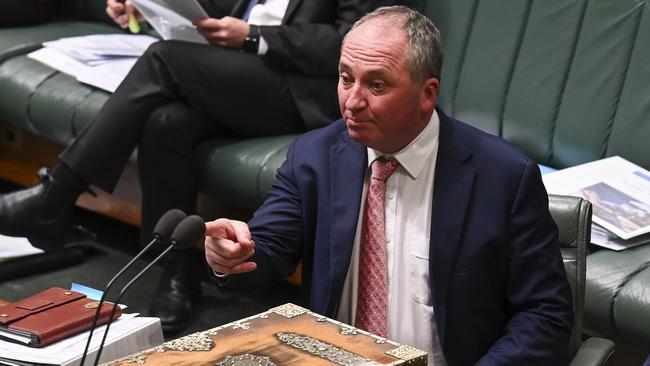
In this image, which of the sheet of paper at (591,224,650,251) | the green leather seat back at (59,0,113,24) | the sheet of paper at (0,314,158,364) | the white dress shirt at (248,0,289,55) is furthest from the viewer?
the green leather seat back at (59,0,113,24)

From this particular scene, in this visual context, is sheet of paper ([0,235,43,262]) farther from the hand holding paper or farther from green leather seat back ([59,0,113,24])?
green leather seat back ([59,0,113,24])

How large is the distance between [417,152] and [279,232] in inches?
11.1

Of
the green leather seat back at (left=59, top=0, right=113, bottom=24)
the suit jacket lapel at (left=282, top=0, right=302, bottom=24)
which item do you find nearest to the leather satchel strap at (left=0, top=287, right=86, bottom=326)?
the suit jacket lapel at (left=282, top=0, right=302, bottom=24)

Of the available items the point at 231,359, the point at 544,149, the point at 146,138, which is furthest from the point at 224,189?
the point at 231,359

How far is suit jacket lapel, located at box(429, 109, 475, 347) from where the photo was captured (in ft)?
6.62

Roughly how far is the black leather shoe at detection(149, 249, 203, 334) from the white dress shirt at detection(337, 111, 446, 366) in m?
1.23

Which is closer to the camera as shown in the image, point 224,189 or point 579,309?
point 579,309

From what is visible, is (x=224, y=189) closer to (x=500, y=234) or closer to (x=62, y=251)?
(x=62, y=251)

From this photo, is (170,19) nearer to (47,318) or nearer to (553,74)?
(553,74)

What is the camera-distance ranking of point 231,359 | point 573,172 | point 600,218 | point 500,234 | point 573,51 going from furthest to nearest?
point 573,51
point 573,172
point 600,218
point 500,234
point 231,359

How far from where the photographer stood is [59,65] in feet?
12.6

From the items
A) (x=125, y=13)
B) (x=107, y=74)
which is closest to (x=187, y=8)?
(x=125, y=13)

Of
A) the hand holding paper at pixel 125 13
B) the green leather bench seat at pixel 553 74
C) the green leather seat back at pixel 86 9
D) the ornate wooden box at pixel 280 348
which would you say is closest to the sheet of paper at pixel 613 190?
the green leather bench seat at pixel 553 74

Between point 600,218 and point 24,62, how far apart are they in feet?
6.74
